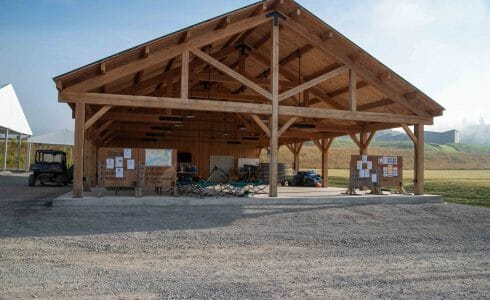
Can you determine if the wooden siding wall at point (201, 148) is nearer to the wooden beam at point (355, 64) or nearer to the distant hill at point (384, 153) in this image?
the wooden beam at point (355, 64)

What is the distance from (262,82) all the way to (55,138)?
2960cm

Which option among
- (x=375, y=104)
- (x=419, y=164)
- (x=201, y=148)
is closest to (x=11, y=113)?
(x=201, y=148)

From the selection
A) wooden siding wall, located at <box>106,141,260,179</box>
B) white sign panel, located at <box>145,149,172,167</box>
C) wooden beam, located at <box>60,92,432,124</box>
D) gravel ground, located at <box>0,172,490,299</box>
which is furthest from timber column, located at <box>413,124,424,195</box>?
wooden siding wall, located at <box>106,141,260,179</box>

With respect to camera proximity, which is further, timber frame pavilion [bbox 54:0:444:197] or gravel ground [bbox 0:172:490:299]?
timber frame pavilion [bbox 54:0:444:197]

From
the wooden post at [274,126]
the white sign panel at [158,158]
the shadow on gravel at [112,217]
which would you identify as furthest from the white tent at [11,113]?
the wooden post at [274,126]

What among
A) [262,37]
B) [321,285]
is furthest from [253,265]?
[262,37]

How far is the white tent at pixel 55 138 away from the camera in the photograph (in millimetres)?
40312

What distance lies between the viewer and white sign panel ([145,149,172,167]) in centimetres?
1346

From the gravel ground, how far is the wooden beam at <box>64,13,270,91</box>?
3524mm

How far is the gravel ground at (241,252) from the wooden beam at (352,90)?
381cm

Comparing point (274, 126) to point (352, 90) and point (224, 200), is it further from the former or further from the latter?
point (352, 90)

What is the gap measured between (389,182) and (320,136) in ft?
24.6

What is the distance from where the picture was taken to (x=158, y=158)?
44.6 ft

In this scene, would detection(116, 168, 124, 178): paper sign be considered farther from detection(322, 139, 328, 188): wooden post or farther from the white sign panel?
detection(322, 139, 328, 188): wooden post
